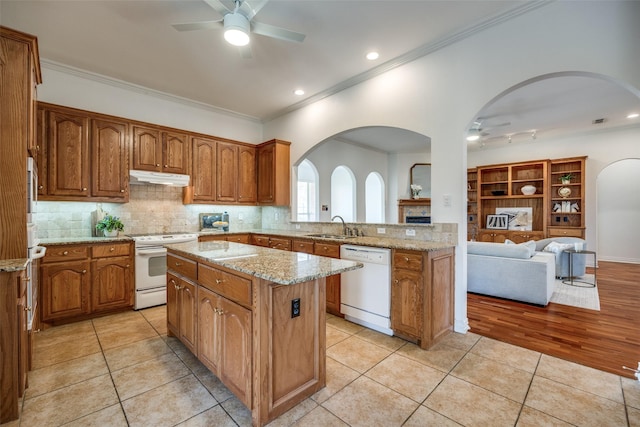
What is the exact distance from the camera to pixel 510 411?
172 centimetres

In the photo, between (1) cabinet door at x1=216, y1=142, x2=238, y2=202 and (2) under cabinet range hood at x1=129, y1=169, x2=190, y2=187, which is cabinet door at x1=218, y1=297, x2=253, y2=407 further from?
(1) cabinet door at x1=216, y1=142, x2=238, y2=202

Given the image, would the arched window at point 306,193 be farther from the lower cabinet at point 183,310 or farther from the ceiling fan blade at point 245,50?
the lower cabinet at point 183,310

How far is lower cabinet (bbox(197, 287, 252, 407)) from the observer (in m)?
1.63

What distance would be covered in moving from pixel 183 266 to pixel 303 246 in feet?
5.12

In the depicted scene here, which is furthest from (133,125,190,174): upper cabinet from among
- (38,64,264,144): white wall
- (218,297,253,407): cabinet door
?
(218,297,253,407): cabinet door

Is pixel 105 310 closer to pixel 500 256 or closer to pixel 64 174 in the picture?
pixel 64 174

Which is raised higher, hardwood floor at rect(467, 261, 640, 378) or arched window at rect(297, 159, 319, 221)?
arched window at rect(297, 159, 319, 221)

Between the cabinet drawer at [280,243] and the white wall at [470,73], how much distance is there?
1811mm

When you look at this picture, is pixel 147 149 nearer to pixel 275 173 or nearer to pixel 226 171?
pixel 226 171

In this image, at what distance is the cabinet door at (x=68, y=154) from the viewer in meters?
3.19

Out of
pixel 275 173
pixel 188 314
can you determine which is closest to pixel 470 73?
pixel 275 173

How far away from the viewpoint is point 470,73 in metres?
2.79

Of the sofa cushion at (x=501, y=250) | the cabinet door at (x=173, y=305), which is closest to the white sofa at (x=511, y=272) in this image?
the sofa cushion at (x=501, y=250)

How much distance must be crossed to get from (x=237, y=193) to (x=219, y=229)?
0.70 meters
